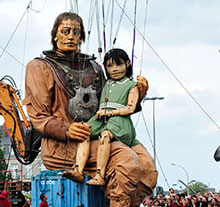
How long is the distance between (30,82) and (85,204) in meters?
2.61

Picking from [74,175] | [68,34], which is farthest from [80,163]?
[68,34]

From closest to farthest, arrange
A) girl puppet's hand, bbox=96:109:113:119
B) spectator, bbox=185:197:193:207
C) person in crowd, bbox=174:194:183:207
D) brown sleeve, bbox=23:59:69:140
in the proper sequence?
girl puppet's hand, bbox=96:109:113:119 → brown sleeve, bbox=23:59:69:140 → spectator, bbox=185:197:193:207 → person in crowd, bbox=174:194:183:207

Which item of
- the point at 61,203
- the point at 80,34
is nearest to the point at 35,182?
the point at 61,203

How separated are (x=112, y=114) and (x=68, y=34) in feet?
6.87

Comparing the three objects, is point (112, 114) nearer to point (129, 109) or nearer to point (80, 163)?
point (129, 109)

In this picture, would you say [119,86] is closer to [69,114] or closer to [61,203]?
[69,114]

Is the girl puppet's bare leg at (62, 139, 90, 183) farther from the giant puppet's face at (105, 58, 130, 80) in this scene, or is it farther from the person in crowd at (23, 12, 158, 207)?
the giant puppet's face at (105, 58, 130, 80)

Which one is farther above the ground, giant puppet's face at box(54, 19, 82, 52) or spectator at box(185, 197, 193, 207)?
giant puppet's face at box(54, 19, 82, 52)

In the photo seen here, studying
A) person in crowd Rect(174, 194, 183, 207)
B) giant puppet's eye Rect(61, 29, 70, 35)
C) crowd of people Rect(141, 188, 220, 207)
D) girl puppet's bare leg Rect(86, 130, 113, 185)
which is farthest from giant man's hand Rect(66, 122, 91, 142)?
person in crowd Rect(174, 194, 183, 207)

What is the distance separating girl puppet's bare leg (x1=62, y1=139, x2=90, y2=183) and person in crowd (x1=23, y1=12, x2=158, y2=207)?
0.08m

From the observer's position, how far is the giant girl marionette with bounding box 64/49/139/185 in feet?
38.9

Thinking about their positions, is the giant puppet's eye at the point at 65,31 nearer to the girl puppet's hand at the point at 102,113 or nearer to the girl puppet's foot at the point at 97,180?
the girl puppet's hand at the point at 102,113

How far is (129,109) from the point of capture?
12.2 metres

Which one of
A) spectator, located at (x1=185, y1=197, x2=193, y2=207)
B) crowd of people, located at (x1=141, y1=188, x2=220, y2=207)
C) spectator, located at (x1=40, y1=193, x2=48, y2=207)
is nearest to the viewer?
spectator, located at (x1=40, y1=193, x2=48, y2=207)
